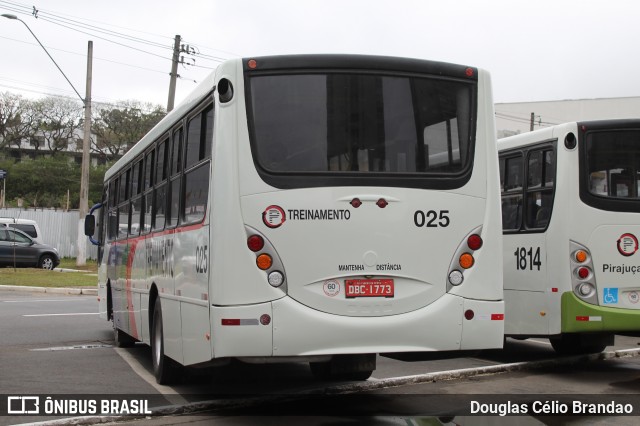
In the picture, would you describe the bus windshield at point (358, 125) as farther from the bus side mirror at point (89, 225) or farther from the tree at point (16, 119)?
the tree at point (16, 119)

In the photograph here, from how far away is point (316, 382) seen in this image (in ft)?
32.7

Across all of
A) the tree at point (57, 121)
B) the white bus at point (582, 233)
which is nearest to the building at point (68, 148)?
the tree at point (57, 121)

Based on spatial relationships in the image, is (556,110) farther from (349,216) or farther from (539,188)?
(349,216)

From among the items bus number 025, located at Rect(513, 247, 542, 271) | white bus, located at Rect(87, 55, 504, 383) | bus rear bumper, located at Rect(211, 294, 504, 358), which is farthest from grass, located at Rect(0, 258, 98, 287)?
bus rear bumper, located at Rect(211, 294, 504, 358)

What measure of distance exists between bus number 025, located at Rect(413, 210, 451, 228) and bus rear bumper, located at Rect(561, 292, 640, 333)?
342 centimetres

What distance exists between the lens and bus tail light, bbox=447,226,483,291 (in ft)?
25.0

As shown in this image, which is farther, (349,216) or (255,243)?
(349,216)

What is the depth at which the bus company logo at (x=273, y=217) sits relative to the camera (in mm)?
7258

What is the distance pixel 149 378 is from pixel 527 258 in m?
4.95

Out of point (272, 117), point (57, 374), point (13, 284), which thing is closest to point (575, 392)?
point (272, 117)

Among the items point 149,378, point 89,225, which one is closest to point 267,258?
point 149,378

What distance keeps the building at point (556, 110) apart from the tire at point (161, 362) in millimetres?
53309

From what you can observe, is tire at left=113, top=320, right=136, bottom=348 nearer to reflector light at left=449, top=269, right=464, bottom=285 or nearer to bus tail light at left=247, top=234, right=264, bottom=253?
bus tail light at left=247, top=234, right=264, bottom=253

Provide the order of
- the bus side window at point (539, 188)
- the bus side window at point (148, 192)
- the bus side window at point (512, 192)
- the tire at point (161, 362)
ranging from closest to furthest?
the tire at point (161, 362), the bus side window at point (148, 192), the bus side window at point (539, 188), the bus side window at point (512, 192)
